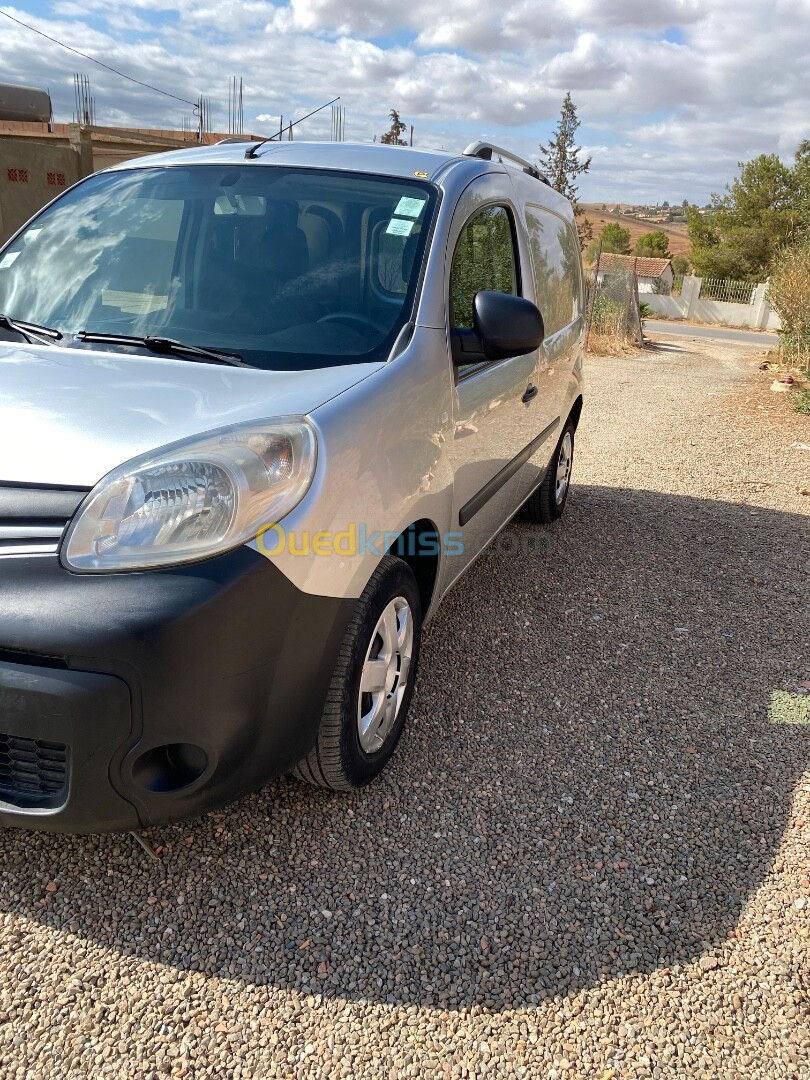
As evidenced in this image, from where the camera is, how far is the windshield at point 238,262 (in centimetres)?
263

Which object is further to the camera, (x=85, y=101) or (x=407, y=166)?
(x=85, y=101)

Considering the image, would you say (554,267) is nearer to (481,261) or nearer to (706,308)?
(481,261)

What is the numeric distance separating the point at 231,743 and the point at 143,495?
0.59 m

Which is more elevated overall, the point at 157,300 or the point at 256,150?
the point at 256,150

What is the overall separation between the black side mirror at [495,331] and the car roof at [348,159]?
597 mm

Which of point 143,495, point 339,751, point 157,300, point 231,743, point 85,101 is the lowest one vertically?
point 339,751

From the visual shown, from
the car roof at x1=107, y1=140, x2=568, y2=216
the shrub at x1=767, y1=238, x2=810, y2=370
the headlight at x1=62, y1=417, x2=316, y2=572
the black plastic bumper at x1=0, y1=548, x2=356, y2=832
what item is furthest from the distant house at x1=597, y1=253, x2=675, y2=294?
the black plastic bumper at x1=0, y1=548, x2=356, y2=832

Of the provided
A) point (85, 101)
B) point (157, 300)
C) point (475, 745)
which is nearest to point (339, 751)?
point (475, 745)

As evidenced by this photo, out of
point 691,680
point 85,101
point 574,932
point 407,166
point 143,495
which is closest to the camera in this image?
point 143,495

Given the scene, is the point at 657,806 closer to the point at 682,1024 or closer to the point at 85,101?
the point at 682,1024

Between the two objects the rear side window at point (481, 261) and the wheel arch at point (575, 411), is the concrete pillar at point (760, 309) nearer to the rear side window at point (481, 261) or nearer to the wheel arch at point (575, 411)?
the wheel arch at point (575, 411)

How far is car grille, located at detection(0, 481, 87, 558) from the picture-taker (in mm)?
1776

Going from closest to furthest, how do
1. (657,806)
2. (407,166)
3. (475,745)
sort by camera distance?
1. (657,806)
2. (475,745)
3. (407,166)

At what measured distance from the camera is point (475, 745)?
290cm
